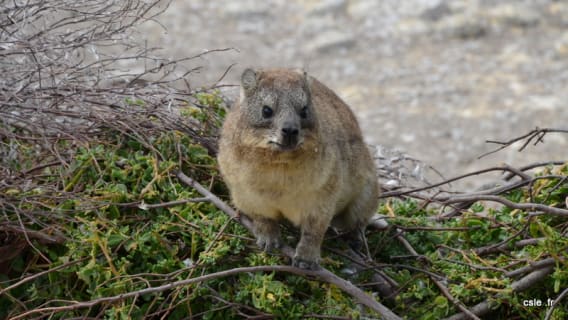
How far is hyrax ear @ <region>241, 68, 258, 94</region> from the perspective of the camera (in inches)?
172

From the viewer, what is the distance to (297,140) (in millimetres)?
4055

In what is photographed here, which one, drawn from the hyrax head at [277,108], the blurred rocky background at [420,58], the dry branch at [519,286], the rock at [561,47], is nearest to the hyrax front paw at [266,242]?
the hyrax head at [277,108]

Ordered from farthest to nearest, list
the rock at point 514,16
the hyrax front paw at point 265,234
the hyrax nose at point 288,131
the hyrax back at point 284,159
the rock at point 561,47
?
the rock at point 514,16 → the rock at point 561,47 → the hyrax front paw at point 265,234 → the hyrax back at point 284,159 → the hyrax nose at point 288,131

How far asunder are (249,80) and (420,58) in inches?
366

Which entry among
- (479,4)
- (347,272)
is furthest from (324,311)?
(479,4)

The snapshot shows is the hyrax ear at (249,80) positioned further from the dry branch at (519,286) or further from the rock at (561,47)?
the rock at (561,47)

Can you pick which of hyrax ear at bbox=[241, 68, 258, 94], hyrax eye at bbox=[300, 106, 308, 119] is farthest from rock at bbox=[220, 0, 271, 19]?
hyrax eye at bbox=[300, 106, 308, 119]

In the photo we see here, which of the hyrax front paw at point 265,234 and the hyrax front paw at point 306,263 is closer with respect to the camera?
the hyrax front paw at point 306,263

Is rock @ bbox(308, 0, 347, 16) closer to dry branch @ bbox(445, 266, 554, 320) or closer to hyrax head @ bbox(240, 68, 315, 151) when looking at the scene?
hyrax head @ bbox(240, 68, 315, 151)

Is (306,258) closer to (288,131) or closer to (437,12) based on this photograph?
(288,131)

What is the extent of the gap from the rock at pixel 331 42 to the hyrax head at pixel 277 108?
9437 mm

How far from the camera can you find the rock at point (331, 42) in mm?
13758

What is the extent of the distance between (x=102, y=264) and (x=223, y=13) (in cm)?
1118

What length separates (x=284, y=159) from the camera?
4086mm
